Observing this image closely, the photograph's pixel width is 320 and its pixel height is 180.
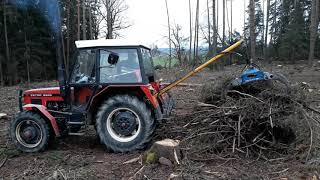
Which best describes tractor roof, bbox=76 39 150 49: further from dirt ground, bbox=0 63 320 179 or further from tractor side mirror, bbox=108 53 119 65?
dirt ground, bbox=0 63 320 179

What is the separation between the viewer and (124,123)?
5914mm

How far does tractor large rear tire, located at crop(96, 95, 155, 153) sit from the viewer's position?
5828mm

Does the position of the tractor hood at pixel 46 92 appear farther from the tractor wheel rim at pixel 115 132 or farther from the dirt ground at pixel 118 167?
the tractor wheel rim at pixel 115 132

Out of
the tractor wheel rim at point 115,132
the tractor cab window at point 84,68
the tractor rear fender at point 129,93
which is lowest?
the tractor wheel rim at point 115,132

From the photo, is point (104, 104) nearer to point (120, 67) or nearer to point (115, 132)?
point (115, 132)

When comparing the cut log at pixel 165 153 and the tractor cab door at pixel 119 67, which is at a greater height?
the tractor cab door at pixel 119 67

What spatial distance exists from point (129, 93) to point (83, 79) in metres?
0.91

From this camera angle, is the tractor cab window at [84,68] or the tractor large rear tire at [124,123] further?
the tractor cab window at [84,68]

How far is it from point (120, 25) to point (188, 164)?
3378 centimetres

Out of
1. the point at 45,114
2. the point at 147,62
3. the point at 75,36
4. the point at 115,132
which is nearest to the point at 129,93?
the point at 115,132

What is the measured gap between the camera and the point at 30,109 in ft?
20.4

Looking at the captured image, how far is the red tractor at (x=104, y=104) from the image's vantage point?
5.89m

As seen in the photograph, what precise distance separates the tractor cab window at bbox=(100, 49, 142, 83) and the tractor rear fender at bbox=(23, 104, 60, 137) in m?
1.19

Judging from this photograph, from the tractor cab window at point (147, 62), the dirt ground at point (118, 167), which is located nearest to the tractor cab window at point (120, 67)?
the tractor cab window at point (147, 62)
